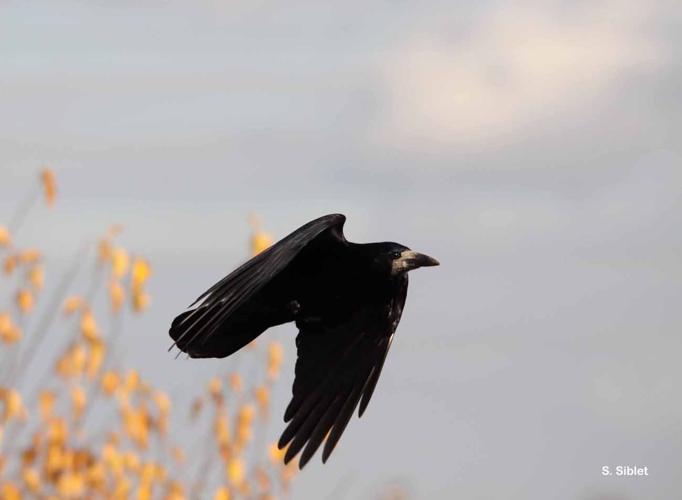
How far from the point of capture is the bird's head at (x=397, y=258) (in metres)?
9.60

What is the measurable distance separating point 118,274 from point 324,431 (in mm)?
1599

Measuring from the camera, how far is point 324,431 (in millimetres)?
9906

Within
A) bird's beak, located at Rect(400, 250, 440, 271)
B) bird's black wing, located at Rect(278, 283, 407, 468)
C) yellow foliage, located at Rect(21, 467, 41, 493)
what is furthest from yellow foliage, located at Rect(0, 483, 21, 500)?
bird's beak, located at Rect(400, 250, 440, 271)

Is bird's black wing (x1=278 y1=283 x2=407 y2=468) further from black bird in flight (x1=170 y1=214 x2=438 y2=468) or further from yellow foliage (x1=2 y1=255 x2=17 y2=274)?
yellow foliage (x1=2 y1=255 x2=17 y2=274)

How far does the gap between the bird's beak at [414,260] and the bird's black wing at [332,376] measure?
707 mm

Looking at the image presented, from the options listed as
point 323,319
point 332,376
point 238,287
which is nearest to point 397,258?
point 323,319

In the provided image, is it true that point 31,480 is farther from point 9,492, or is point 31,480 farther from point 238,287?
point 238,287

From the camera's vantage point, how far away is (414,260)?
9.61 metres

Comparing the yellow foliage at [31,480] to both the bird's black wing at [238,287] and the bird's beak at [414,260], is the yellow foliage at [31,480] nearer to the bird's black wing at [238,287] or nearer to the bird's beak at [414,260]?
the bird's black wing at [238,287]

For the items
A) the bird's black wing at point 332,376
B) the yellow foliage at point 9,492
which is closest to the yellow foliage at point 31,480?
the yellow foliage at point 9,492

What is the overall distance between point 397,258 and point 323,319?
728 mm

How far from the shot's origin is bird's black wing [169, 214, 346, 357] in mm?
8266

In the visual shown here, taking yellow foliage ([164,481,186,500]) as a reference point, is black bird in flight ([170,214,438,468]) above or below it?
above

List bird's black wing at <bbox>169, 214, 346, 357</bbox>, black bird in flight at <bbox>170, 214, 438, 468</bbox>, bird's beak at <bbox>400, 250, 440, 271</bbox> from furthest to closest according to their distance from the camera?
bird's beak at <bbox>400, 250, 440, 271</bbox> < black bird in flight at <bbox>170, 214, 438, 468</bbox> < bird's black wing at <bbox>169, 214, 346, 357</bbox>
